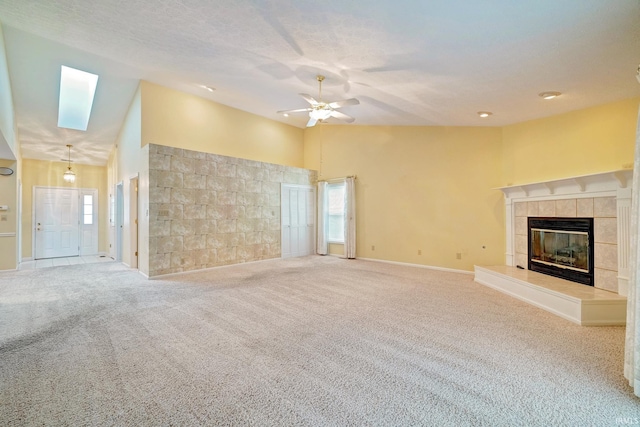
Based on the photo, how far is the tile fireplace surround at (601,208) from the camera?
344 cm

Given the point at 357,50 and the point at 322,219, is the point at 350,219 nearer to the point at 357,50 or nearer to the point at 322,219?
the point at 322,219

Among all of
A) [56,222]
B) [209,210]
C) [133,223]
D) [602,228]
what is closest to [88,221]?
[56,222]

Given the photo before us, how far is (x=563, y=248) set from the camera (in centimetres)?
429

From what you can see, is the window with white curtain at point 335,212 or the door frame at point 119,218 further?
the window with white curtain at point 335,212

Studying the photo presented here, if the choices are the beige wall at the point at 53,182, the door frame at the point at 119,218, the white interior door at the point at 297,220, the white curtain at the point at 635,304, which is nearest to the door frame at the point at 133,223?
the door frame at the point at 119,218

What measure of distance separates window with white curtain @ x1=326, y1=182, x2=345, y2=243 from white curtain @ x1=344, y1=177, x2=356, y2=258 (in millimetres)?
391

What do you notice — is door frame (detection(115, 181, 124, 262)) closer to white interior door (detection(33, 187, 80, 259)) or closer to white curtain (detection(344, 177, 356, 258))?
white interior door (detection(33, 187, 80, 259))

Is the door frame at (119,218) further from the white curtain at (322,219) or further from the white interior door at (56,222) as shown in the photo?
the white curtain at (322,219)

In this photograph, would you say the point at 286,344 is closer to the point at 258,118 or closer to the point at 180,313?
the point at 180,313

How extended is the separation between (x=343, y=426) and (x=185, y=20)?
4168 millimetres

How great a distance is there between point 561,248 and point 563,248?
0.10ft

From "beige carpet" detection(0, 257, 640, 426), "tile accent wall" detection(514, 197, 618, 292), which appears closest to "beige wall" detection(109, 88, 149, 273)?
"beige carpet" detection(0, 257, 640, 426)

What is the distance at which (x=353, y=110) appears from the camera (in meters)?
5.84

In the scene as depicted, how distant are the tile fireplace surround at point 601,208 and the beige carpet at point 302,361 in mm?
978
